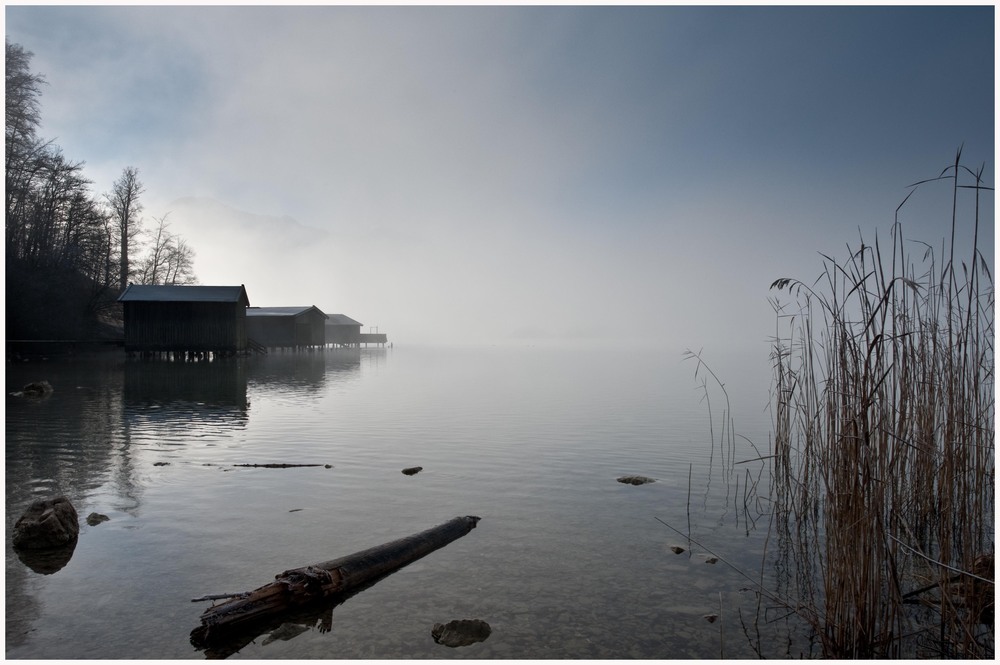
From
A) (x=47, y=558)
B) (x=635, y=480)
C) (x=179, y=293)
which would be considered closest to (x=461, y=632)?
(x=47, y=558)

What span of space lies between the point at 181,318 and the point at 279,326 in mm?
13948

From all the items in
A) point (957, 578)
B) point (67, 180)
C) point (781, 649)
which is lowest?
point (781, 649)

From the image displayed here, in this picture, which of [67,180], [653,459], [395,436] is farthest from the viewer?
[67,180]

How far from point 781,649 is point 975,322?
11.5 ft

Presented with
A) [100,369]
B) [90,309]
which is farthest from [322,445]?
[90,309]

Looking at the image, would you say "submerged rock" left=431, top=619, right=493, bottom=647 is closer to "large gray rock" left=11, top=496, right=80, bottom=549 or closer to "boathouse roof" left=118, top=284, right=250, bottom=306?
"large gray rock" left=11, top=496, right=80, bottom=549

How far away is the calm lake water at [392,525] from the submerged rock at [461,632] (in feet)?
0.34

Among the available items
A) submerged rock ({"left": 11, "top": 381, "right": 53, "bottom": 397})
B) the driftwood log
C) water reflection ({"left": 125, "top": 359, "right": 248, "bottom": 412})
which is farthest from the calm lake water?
submerged rock ({"left": 11, "top": 381, "right": 53, "bottom": 397})

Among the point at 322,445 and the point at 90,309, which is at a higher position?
the point at 90,309

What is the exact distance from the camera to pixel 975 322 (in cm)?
584

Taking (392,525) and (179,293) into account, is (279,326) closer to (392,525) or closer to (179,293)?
(179,293)

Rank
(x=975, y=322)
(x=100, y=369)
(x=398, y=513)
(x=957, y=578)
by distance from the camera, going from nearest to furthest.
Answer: (x=957, y=578) → (x=975, y=322) → (x=398, y=513) → (x=100, y=369)

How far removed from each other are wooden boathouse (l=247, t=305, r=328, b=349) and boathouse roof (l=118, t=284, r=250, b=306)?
12583mm

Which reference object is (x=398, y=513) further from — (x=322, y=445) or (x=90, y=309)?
(x=90, y=309)
